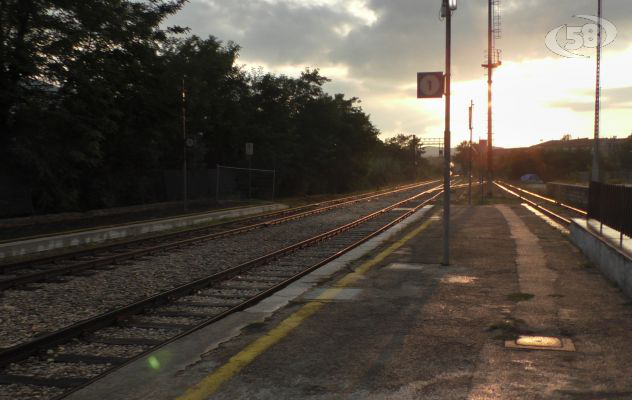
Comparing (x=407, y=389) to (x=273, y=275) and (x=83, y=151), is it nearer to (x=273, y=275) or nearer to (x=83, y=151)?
(x=273, y=275)

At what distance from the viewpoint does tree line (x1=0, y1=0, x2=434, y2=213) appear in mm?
19344

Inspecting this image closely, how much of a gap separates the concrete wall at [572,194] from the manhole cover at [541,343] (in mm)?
22199

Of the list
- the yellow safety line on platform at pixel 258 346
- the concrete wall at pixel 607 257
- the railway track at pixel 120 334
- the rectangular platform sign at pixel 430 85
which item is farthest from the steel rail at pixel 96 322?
the concrete wall at pixel 607 257

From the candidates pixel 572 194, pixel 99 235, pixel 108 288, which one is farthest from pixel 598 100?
pixel 108 288

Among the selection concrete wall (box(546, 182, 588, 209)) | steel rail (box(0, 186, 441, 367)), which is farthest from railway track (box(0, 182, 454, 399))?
concrete wall (box(546, 182, 588, 209))

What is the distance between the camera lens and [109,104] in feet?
75.2

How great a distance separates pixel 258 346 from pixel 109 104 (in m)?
20.1

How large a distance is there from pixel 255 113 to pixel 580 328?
3961 cm

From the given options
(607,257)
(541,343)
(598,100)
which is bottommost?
(541,343)

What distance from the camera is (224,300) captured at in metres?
7.77

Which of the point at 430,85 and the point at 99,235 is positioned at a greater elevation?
the point at 430,85

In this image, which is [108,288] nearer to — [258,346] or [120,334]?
[120,334]

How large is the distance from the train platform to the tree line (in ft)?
48.6

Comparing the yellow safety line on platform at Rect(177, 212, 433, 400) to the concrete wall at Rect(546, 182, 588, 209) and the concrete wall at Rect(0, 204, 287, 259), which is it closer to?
the concrete wall at Rect(0, 204, 287, 259)
